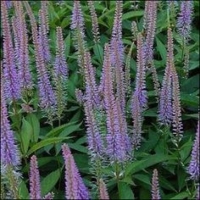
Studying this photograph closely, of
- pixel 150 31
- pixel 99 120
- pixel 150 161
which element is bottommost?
pixel 150 161

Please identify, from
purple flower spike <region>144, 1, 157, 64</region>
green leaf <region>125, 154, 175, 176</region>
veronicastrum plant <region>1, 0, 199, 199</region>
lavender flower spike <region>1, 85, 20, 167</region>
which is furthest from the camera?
purple flower spike <region>144, 1, 157, 64</region>

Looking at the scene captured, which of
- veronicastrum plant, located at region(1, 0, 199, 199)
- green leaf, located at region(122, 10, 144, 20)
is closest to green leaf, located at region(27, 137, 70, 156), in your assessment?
veronicastrum plant, located at region(1, 0, 199, 199)

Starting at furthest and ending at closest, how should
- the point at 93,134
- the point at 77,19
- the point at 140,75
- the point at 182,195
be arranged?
the point at 77,19, the point at 140,75, the point at 182,195, the point at 93,134

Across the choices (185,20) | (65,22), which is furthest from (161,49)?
(65,22)

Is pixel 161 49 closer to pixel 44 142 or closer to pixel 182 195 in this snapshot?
pixel 44 142

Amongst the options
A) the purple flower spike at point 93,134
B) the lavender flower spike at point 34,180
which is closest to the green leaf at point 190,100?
the purple flower spike at point 93,134

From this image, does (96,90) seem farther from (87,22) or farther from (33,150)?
(87,22)

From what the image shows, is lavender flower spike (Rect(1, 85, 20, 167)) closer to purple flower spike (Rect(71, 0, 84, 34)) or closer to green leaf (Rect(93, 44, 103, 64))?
purple flower spike (Rect(71, 0, 84, 34))
